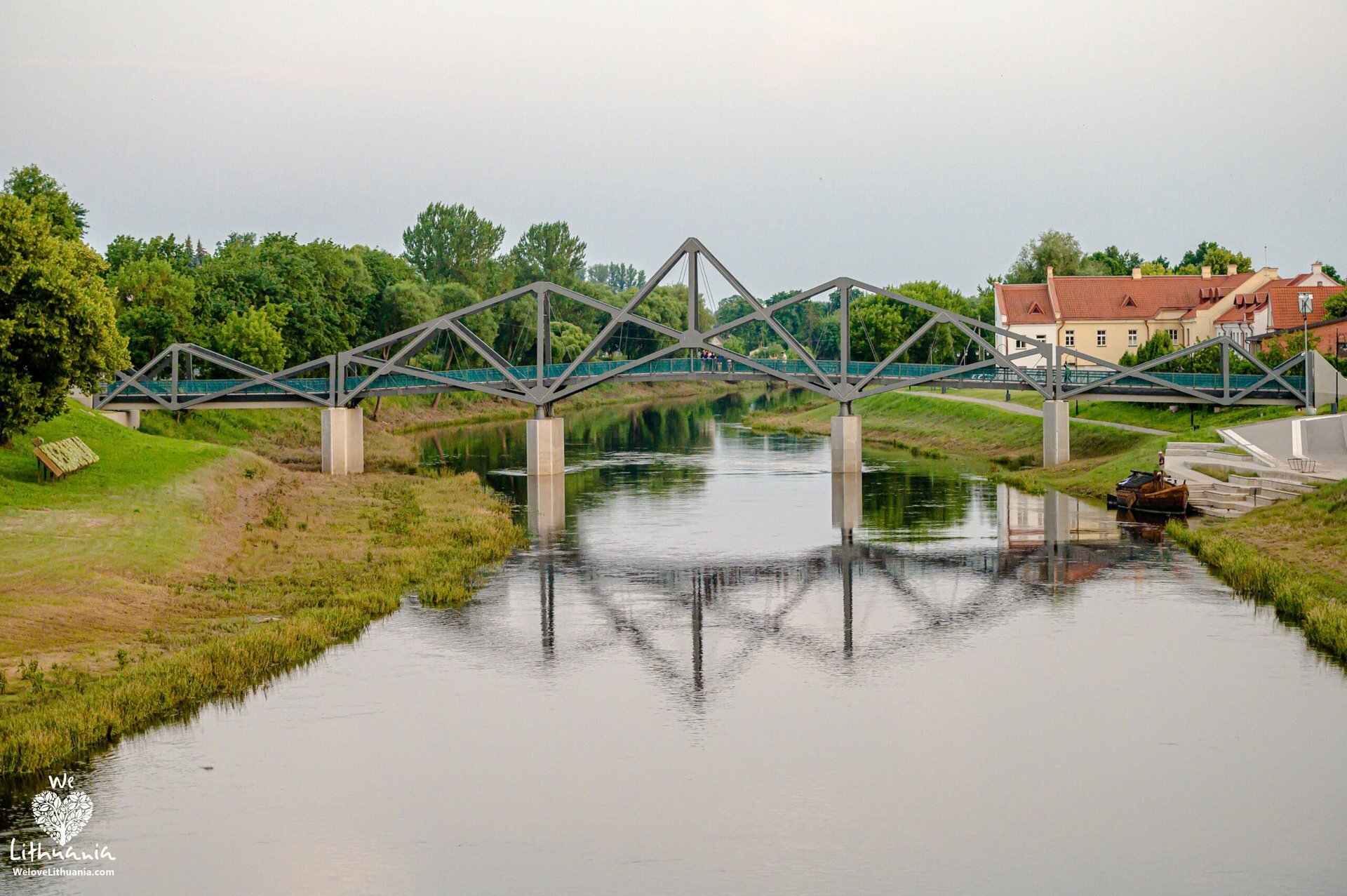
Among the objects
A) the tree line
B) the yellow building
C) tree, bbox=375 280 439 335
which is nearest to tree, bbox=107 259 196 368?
the tree line

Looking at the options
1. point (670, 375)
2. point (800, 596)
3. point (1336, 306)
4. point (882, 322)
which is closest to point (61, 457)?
point (800, 596)

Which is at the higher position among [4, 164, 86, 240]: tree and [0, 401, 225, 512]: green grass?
[4, 164, 86, 240]: tree

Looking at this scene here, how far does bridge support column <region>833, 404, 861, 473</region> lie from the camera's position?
79.6 metres

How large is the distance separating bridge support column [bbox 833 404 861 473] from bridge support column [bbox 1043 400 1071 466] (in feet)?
38.2

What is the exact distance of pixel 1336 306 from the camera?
90.0m

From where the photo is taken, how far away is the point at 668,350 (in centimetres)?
8338

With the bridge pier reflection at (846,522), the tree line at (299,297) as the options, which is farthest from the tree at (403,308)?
the bridge pier reflection at (846,522)

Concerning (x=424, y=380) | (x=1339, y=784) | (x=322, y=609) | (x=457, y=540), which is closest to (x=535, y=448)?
(x=424, y=380)

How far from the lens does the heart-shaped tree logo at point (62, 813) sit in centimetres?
2138

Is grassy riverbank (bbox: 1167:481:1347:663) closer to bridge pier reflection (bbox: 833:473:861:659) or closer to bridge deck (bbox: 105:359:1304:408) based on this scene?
bridge pier reflection (bbox: 833:473:861:659)

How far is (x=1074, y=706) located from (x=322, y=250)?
98.0 metres

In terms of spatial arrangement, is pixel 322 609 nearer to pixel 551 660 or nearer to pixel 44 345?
pixel 551 660

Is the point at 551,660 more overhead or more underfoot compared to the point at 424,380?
more underfoot

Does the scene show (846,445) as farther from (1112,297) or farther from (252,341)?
(1112,297)
